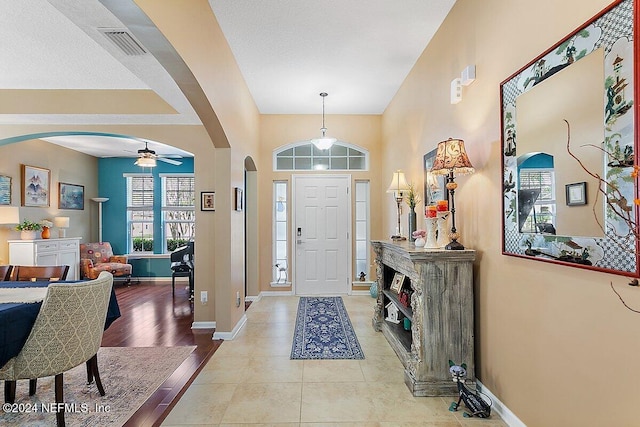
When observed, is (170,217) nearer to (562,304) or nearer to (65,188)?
(65,188)

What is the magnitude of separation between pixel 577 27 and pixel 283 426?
2.72m

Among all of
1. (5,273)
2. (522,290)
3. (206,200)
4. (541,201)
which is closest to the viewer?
(541,201)

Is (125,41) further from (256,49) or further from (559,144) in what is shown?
(559,144)

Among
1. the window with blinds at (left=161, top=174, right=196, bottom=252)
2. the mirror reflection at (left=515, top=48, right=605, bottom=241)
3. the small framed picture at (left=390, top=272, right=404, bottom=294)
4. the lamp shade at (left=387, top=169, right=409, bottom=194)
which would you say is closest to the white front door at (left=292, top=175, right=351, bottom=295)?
the lamp shade at (left=387, top=169, right=409, bottom=194)

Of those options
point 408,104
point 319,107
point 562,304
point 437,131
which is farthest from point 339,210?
point 562,304

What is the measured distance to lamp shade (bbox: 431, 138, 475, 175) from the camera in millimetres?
2520

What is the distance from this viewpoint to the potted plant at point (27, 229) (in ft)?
17.9

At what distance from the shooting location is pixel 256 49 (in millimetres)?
3803

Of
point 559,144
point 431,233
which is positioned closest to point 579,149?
point 559,144

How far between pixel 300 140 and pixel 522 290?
4.62 m

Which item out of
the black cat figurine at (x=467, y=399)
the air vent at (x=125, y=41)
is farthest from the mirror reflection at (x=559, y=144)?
the air vent at (x=125, y=41)

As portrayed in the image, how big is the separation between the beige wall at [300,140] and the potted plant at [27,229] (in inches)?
141

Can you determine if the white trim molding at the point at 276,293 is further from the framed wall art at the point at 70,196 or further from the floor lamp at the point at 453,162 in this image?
the framed wall art at the point at 70,196

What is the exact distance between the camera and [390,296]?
3770mm
